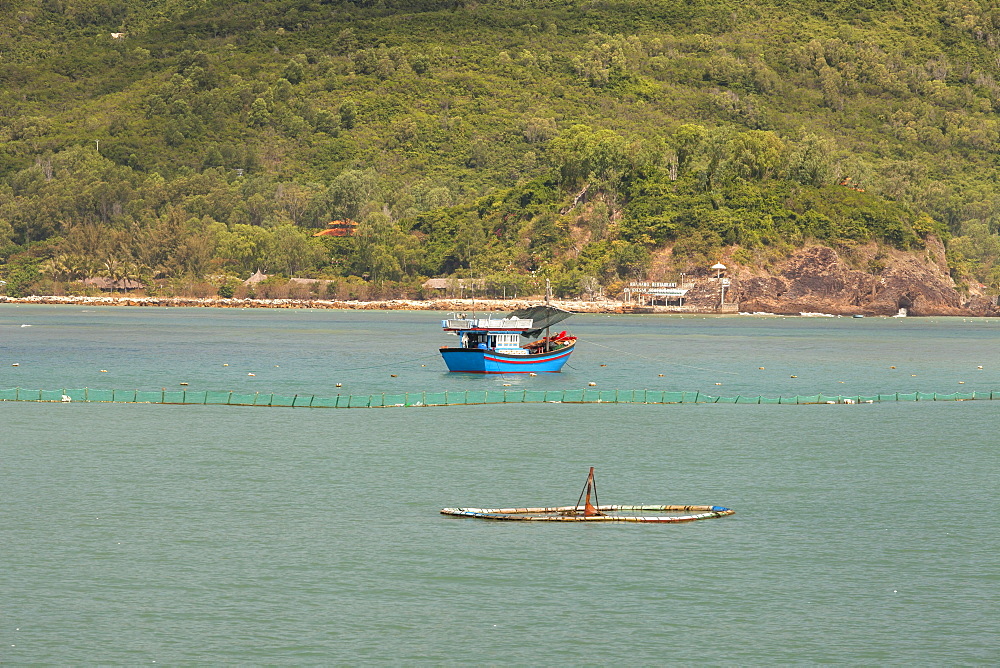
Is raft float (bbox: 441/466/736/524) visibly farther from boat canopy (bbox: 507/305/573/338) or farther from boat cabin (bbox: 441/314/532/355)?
boat canopy (bbox: 507/305/573/338)

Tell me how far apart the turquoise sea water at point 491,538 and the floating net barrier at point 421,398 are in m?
1.80

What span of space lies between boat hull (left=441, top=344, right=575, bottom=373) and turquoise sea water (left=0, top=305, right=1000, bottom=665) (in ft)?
82.0

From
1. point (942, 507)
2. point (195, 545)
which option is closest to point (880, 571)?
point (942, 507)

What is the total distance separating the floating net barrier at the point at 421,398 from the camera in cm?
7938

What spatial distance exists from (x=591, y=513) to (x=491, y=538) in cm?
411

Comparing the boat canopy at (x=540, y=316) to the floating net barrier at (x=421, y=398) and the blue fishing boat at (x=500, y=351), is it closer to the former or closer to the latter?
the blue fishing boat at (x=500, y=351)

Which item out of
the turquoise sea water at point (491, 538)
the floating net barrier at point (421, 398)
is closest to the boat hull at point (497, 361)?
the floating net barrier at point (421, 398)

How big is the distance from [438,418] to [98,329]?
12197 cm

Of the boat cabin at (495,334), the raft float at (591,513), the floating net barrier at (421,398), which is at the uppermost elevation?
the boat cabin at (495,334)

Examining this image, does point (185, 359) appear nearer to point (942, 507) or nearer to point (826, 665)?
point (942, 507)

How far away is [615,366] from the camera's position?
390 ft

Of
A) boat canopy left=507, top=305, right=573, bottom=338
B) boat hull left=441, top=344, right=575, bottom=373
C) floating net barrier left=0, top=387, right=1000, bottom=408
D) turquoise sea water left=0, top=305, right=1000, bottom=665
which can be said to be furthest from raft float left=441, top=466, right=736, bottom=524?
boat canopy left=507, top=305, right=573, bottom=338

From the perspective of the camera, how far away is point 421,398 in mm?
85062

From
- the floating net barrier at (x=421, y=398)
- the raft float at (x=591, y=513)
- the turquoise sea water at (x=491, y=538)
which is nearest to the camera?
A: the turquoise sea water at (x=491, y=538)
